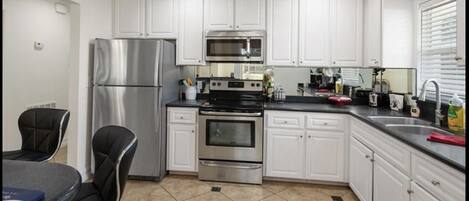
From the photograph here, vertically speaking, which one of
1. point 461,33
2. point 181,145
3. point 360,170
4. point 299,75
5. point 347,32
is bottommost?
point 360,170

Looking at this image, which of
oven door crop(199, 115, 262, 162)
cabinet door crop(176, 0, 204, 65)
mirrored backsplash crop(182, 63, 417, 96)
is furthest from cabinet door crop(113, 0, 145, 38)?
oven door crop(199, 115, 262, 162)

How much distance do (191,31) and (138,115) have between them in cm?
115

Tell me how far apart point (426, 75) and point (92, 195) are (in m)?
2.96

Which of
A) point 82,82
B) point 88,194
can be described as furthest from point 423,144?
point 82,82

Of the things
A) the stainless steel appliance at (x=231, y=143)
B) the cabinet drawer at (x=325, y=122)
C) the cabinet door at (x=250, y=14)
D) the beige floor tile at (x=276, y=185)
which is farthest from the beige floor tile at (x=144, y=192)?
the cabinet door at (x=250, y=14)

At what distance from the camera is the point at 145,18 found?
12.3 feet

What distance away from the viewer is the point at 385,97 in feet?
11.3

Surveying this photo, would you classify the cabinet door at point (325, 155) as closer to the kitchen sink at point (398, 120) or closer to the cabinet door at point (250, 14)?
the kitchen sink at point (398, 120)

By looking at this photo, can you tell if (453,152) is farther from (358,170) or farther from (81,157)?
(81,157)

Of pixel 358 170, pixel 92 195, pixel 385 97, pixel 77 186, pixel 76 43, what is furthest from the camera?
pixel 385 97

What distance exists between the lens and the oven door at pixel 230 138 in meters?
3.30

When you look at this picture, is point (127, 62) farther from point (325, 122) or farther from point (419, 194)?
point (419, 194)

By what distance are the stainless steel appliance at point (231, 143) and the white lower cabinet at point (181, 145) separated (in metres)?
0.11

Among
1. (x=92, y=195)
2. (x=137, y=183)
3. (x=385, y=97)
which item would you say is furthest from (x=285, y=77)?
(x=92, y=195)
